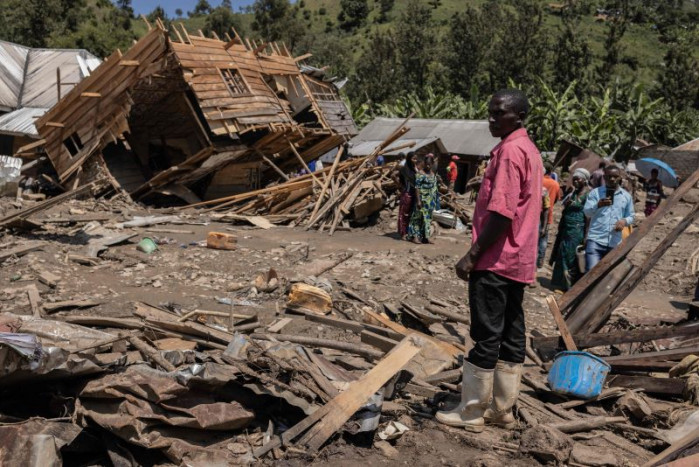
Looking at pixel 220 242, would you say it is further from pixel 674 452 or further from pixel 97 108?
pixel 674 452

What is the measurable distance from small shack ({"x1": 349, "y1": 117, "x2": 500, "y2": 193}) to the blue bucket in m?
19.5

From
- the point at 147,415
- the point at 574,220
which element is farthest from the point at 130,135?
the point at 147,415

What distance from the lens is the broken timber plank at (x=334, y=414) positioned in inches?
132

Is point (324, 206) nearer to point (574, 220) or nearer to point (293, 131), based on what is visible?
point (293, 131)

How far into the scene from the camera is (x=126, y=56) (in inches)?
564

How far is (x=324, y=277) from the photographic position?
8.35 meters

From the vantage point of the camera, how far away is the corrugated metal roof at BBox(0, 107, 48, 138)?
70.2 feet

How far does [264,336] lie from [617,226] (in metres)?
4.53

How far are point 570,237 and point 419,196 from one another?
3.65 m

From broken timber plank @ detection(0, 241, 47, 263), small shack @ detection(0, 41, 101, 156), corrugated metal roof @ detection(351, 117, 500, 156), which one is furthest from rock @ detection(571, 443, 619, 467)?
small shack @ detection(0, 41, 101, 156)

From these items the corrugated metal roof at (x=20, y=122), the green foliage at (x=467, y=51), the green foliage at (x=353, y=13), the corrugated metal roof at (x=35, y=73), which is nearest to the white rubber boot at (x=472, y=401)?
the corrugated metal roof at (x=20, y=122)

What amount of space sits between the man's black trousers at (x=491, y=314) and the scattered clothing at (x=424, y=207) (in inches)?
320

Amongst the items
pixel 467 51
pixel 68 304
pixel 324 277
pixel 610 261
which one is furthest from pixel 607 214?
pixel 467 51

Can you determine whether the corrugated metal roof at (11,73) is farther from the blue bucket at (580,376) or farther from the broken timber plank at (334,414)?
the blue bucket at (580,376)
